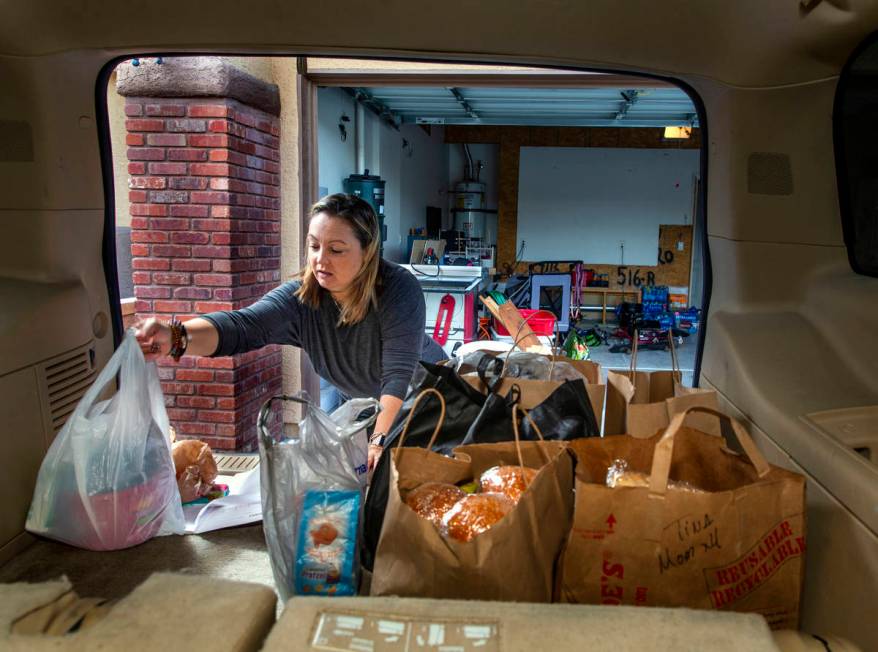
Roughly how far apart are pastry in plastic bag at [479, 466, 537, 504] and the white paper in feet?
1.98

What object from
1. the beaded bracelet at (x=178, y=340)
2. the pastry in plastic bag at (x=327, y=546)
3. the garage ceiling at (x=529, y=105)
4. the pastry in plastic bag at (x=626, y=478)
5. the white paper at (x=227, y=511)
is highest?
the garage ceiling at (x=529, y=105)

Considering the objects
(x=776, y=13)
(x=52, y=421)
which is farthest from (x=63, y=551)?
(x=776, y=13)

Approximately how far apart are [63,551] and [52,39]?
113 centimetres

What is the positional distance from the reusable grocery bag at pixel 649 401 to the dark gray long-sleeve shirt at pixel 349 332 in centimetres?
68

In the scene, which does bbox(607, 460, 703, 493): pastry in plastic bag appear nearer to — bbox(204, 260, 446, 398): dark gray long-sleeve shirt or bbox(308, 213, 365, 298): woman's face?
bbox(204, 260, 446, 398): dark gray long-sleeve shirt

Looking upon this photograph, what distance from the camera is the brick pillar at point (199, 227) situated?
3.72 m

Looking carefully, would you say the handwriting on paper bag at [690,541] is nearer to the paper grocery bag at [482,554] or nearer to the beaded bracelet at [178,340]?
the paper grocery bag at [482,554]

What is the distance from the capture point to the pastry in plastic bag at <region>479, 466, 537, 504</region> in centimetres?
114

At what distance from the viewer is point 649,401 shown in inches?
68.2

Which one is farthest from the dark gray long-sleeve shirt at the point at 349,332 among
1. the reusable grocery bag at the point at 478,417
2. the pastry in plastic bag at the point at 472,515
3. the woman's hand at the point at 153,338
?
the pastry in plastic bag at the point at 472,515

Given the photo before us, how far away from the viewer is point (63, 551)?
132 cm

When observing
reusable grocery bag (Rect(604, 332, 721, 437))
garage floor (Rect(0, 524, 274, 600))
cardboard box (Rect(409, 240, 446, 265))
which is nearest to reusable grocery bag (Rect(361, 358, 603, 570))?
reusable grocery bag (Rect(604, 332, 721, 437))

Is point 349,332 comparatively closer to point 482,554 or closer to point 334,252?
point 334,252

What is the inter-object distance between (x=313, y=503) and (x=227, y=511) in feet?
1.69
